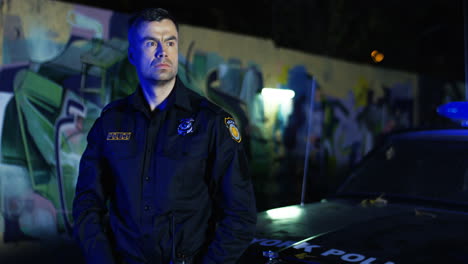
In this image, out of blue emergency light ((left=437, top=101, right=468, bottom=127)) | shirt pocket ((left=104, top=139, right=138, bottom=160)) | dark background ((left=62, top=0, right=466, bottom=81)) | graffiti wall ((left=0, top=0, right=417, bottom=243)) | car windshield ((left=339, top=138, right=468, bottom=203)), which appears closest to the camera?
shirt pocket ((left=104, top=139, right=138, bottom=160))

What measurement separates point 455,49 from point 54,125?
46.6ft

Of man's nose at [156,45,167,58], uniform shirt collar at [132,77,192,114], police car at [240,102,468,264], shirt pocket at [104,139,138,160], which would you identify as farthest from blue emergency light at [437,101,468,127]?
shirt pocket at [104,139,138,160]

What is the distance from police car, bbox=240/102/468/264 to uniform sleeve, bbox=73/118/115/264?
0.78 metres

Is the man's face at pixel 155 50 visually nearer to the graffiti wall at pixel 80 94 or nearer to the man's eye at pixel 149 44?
the man's eye at pixel 149 44

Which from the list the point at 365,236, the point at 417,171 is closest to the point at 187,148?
the point at 365,236

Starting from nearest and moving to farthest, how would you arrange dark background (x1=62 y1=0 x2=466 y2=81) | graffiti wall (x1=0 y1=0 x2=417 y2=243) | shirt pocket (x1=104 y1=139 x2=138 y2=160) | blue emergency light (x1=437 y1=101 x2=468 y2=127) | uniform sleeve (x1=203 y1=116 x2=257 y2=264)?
uniform sleeve (x1=203 y1=116 x2=257 y2=264) < shirt pocket (x1=104 y1=139 x2=138 y2=160) < blue emergency light (x1=437 y1=101 x2=468 y2=127) < graffiti wall (x1=0 y1=0 x2=417 y2=243) < dark background (x1=62 y1=0 x2=466 y2=81)

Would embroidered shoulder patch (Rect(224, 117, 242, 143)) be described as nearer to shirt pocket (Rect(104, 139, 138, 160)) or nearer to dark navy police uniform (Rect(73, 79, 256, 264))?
dark navy police uniform (Rect(73, 79, 256, 264))

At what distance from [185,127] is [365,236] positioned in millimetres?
1191

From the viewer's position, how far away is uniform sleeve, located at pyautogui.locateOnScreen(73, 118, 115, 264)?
5.86ft

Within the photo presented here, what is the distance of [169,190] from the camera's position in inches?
68.6

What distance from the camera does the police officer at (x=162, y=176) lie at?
5.73 feet

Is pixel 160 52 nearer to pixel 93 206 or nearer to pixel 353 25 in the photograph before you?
pixel 93 206

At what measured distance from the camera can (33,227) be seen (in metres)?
5.36

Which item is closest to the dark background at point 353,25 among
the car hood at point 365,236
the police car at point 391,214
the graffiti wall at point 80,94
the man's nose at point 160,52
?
the graffiti wall at point 80,94
